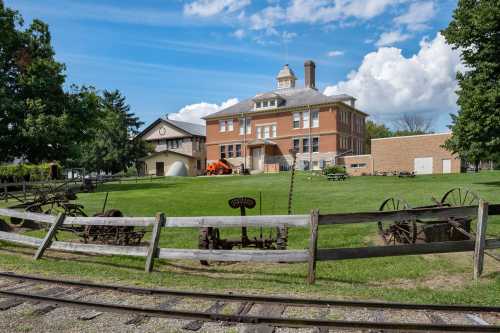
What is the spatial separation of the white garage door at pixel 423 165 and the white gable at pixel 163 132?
34.3m

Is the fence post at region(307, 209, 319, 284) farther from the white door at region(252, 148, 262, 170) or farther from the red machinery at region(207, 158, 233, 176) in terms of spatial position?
the white door at region(252, 148, 262, 170)

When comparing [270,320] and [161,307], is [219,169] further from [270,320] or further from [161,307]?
[270,320]

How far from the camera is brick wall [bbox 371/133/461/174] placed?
44.4 m

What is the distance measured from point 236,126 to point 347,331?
54.1 meters

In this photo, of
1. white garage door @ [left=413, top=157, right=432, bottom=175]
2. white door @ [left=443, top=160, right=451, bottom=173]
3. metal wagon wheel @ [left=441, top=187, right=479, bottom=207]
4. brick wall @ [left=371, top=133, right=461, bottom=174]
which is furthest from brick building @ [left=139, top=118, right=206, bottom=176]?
metal wagon wheel @ [left=441, top=187, right=479, bottom=207]

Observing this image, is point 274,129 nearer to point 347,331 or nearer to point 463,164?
point 463,164

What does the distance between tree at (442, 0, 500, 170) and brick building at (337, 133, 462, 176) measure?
61.8 feet

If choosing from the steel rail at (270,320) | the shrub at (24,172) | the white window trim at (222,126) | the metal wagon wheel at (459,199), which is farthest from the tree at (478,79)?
the white window trim at (222,126)

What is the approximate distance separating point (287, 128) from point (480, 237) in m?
47.2

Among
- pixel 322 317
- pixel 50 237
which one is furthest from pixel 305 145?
pixel 322 317

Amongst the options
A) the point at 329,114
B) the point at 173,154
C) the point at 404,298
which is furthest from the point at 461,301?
the point at 173,154

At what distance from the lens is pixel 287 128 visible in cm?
5519

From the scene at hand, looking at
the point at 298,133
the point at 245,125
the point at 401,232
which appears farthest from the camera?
the point at 245,125

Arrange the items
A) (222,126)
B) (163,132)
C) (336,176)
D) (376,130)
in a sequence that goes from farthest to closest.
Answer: (376,130) → (163,132) → (222,126) → (336,176)
